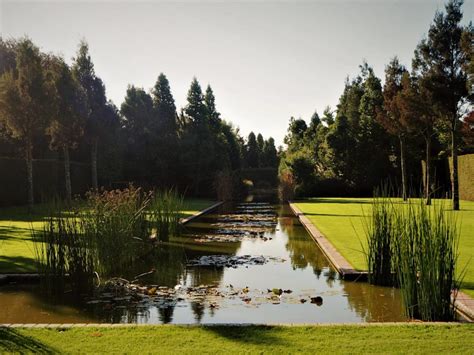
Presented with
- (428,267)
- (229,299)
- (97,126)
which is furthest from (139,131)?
(428,267)

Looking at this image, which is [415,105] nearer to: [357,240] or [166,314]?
[357,240]

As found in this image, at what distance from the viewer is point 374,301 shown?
5406mm

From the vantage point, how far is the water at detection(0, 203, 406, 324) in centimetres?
489

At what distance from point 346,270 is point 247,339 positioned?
3150 millimetres

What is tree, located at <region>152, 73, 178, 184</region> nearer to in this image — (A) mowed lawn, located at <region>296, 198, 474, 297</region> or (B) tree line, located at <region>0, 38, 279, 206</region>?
(B) tree line, located at <region>0, 38, 279, 206</region>

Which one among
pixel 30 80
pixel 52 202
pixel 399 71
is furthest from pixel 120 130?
pixel 52 202

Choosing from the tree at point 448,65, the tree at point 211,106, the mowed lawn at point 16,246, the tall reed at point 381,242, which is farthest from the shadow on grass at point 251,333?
the tree at point 211,106

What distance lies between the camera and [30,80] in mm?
14539

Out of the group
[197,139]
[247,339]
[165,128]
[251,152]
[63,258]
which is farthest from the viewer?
[251,152]

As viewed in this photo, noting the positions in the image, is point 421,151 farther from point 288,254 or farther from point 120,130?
point 288,254

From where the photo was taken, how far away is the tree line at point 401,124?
1578 centimetres

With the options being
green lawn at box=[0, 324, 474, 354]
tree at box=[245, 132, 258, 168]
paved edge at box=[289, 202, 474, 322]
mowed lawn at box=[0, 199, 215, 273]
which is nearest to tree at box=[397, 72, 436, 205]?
paved edge at box=[289, 202, 474, 322]

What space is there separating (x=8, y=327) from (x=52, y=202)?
80.8 inches

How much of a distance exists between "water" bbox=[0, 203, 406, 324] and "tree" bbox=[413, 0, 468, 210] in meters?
9.81
